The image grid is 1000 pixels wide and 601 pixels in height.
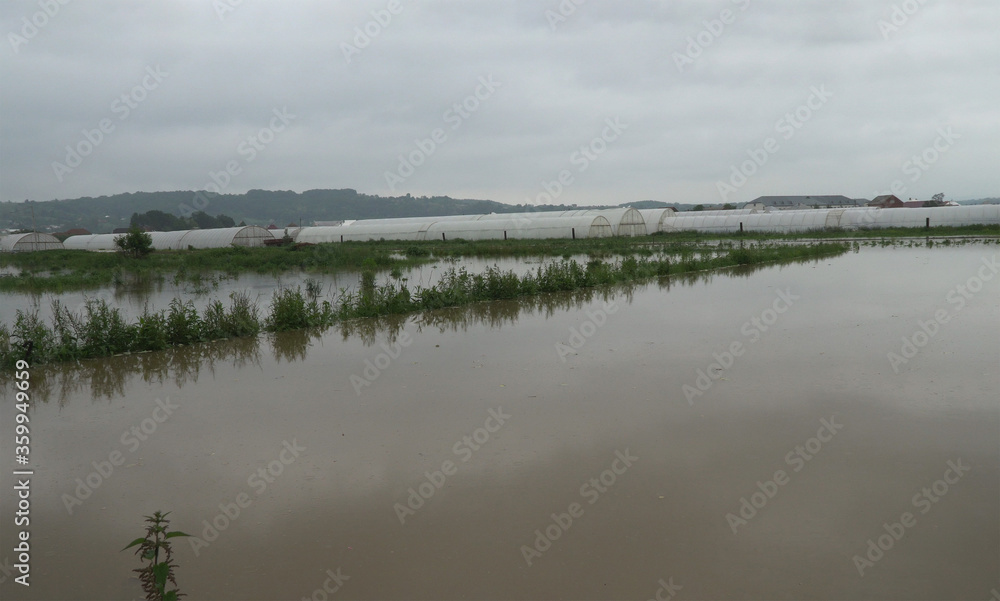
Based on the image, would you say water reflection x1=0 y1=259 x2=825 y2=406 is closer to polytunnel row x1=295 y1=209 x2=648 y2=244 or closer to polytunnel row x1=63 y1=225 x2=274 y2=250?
polytunnel row x1=295 y1=209 x2=648 y2=244

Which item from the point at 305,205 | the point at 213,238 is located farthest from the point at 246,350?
the point at 305,205

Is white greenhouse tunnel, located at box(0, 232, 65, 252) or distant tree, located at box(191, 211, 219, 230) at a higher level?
distant tree, located at box(191, 211, 219, 230)

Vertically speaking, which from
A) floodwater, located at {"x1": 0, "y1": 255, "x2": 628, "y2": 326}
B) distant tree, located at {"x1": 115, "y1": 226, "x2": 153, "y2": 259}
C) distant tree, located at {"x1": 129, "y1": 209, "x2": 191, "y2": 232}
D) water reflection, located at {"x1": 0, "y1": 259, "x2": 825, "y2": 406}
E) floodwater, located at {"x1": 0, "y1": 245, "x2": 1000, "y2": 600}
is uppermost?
distant tree, located at {"x1": 129, "y1": 209, "x2": 191, "y2": 232}

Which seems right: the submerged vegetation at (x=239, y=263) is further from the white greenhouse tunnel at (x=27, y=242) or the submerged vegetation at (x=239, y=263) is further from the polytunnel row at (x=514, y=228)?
the white greenhouse tunnel at (x=27, y=242)

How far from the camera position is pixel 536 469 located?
15.8 ft

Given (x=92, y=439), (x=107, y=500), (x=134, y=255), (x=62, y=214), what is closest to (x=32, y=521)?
(x=107, y=500)

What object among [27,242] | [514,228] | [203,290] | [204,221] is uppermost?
[204,221]

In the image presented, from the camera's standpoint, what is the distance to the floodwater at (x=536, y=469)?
3.54m

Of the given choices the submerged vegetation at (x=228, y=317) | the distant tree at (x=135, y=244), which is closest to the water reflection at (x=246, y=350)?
the submerged vegetation at (x=228, y=317)

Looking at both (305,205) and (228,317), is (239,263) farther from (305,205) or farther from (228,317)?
(305,205)

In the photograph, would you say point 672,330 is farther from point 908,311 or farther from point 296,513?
point 296,513

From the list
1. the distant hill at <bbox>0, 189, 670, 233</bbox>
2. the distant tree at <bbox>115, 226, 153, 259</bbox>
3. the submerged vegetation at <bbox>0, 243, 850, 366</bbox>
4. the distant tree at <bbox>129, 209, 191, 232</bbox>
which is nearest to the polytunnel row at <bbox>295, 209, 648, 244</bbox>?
the distant tree at <bbox>115, 226, 153, 259</bbox>

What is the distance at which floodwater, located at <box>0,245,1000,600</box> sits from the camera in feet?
11.6

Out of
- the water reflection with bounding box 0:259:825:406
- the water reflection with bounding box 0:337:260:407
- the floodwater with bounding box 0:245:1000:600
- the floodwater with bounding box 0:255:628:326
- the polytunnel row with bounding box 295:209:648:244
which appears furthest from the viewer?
the polytunnel row with bounding box 295:209:648:244
